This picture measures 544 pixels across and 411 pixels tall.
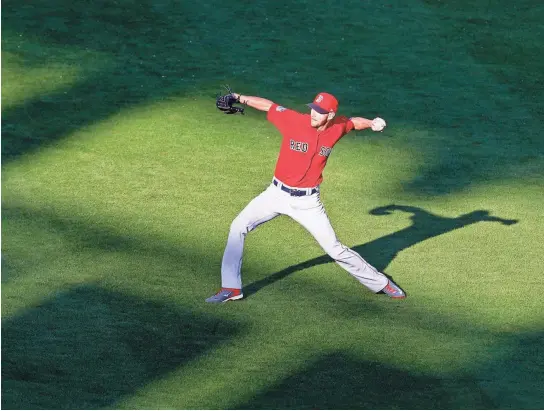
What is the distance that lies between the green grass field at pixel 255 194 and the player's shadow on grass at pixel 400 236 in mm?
41

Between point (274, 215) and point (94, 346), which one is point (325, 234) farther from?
point (94, 346)

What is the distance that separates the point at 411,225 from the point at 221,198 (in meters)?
2.36

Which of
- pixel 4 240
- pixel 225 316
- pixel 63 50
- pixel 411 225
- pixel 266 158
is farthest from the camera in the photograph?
pixel 63 50

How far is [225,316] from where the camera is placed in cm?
1155

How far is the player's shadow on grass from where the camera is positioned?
12779 millimetres

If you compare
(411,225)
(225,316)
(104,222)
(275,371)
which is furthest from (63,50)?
(275,371)

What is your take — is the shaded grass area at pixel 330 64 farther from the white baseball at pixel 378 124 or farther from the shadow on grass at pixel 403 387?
the shadow on grass at pixel 403 387

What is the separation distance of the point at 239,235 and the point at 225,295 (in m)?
0.62

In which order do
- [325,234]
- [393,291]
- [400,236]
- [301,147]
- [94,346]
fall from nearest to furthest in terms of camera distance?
[94,346] < [301,147] < [325,234] < [393,291] < [400,236]

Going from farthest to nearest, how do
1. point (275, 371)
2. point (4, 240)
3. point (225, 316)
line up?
point (4, 240) < point (225, 316) < point (275, 371)

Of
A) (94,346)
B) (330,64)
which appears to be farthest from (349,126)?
(330,64)

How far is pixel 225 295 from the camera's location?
11.8 meters

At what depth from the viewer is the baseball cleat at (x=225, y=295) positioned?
11797mm

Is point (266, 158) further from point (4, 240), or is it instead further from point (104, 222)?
point (4, 240)
